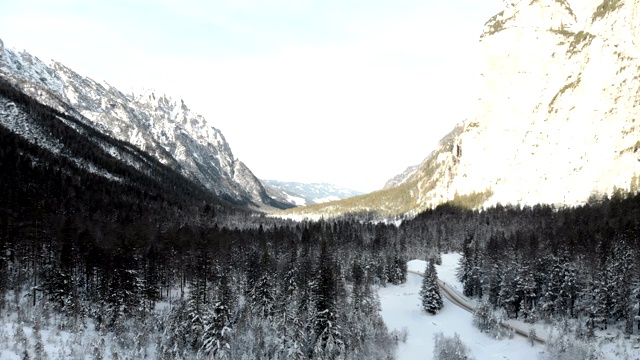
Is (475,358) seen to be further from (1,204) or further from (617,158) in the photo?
(617,158)

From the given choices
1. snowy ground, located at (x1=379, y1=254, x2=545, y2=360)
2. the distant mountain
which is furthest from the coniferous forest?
the distant mountain

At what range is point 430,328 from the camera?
74188 millimetres

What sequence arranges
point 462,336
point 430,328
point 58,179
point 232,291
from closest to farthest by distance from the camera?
point 232,291 < point 462,336 < point 430,328 < point 58,179

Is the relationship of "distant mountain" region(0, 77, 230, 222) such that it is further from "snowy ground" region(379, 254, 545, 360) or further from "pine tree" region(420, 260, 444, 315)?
"pine tree" region(420, 260, 444, 315)

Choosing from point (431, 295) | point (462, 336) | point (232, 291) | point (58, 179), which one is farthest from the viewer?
point (58, 179)

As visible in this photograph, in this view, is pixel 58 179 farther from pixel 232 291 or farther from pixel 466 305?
pixel 466 305

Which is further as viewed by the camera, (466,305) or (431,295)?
(466,305)

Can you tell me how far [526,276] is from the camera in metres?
74.1

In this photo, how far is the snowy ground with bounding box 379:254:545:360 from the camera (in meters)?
59.2

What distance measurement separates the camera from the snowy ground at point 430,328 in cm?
5925

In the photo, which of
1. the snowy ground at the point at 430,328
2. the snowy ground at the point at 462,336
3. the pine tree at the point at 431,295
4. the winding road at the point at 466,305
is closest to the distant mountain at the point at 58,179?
the snowy ground at the point at 430,328

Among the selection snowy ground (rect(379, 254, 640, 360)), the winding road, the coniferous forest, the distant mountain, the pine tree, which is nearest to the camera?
the coniferous forest

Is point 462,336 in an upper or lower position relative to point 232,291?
lower

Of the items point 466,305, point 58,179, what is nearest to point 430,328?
point 466,305
